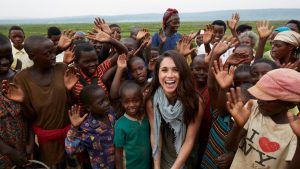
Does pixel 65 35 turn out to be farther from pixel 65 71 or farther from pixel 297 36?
pixel 297 36

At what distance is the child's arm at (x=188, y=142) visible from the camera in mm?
2662

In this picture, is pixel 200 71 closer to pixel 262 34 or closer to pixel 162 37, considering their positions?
pixel 262 34

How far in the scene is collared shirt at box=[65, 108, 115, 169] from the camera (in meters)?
2.79

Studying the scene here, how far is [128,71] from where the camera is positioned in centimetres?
380

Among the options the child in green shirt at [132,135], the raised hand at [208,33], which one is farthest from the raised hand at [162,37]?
the child in green shirt at [132,135]

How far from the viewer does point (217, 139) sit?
261 centimetres

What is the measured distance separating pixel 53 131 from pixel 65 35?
134cm

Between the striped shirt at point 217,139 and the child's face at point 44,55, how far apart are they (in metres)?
1.82

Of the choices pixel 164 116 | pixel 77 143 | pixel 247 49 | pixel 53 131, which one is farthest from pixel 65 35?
pixel 247 49

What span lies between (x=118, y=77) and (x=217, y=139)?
145 centimetres

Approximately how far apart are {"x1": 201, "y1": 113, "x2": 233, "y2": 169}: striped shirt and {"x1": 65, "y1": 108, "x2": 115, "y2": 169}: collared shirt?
100 centimetres

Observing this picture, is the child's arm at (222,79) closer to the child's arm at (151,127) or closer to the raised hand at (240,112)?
the raised hand at (240,112)

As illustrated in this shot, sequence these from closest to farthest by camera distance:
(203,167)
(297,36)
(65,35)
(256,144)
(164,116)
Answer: (256,144), (164,116), (203,167), (65,35), (297,36)

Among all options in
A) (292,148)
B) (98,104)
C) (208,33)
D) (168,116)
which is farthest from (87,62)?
(292,148)
